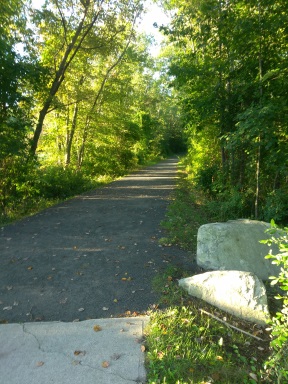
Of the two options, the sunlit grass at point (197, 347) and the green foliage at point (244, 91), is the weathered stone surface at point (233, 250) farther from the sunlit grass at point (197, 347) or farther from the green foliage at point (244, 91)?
the green foliage at point (244, 91)

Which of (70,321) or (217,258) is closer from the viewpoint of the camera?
(70,321)

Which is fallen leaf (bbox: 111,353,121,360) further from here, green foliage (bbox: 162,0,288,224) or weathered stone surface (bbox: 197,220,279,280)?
green foliage (bbox: 162,0,288,224)

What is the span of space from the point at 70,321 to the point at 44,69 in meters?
9.28

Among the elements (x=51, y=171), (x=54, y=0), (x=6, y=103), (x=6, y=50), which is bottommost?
(x=51, y=171)

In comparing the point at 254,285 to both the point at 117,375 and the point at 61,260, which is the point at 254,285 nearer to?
the point at 117,375

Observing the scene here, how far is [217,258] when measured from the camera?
5258 millimetres

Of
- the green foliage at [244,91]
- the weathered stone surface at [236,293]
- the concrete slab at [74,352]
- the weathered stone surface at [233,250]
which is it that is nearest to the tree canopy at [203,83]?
the green foliage at [244,91]

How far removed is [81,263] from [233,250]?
2859 mm

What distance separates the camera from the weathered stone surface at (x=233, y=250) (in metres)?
5.15

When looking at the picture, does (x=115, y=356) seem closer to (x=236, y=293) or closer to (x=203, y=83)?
(x=236, y=293)

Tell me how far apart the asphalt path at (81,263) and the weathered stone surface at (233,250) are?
404mm

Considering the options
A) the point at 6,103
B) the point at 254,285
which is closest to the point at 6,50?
the point at 6,103

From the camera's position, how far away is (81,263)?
5.48m

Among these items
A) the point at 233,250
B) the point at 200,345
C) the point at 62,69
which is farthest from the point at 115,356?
the point at 62,69
